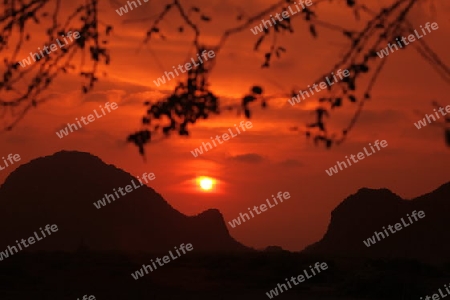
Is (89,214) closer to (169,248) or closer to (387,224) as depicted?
(169,248)

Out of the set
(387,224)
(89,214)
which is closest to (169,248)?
(89,214)

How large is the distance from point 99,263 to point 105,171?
54.8m

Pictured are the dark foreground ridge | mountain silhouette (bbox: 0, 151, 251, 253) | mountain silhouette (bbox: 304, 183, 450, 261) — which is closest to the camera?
the dark foreground ridge

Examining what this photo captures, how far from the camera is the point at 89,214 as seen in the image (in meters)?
66.3

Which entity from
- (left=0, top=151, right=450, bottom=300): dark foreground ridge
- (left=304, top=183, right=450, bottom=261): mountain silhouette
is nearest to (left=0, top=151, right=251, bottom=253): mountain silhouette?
(left=0, top=151, right=450, bottom=300): dark foreground ridge

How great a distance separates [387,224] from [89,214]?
2733cm

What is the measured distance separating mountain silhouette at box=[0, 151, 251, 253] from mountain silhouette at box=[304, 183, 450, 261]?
349 inches

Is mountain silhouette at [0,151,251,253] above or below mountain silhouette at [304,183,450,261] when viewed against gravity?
above

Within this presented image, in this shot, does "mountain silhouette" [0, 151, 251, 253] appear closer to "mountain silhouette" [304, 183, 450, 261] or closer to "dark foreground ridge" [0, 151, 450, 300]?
"dark foreground ridge" [0, 151, 450, 300]

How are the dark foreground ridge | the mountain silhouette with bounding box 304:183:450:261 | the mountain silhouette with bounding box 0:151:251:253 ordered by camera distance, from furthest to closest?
the mountain silhouette with bounding box 0:151:251:253
the mountain silhouette with bounding box 304:183:450:261
the dark foreground ridge

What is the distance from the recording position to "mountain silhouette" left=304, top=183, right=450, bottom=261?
4488cm

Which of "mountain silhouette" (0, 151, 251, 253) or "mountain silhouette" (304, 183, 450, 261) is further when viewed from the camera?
"mountain silhouette" (0, 151, 251, 253)

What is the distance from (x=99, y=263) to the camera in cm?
2225

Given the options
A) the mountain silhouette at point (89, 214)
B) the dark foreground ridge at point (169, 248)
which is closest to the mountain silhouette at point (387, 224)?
the dark foreground ridge at point (169, 248)
